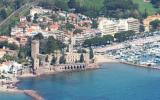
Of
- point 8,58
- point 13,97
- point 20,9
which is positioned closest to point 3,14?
point 20,9

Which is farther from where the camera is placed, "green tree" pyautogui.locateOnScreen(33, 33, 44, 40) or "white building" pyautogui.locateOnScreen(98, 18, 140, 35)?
"white building" pyautogui.locateOnScreen(98, 18, 140, 35)

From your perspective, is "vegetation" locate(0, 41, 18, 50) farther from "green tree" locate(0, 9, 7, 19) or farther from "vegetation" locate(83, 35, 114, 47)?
"green tree" locate(0, 9, 7, 19)

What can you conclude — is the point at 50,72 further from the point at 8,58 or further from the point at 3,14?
the point at 3,14

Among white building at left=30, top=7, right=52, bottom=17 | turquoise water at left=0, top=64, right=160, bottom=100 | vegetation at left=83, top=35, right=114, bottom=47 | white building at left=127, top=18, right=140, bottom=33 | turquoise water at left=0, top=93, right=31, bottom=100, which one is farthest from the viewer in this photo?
white building at left=30, top=7, right=52, bottom=17

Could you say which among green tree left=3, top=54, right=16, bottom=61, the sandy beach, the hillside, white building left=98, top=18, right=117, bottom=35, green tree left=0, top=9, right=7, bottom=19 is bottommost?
the sandy beach

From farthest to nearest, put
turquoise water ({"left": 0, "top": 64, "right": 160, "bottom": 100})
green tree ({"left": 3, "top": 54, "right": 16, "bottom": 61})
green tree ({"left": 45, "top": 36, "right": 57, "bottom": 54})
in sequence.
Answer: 1. green tree ({"left": 45, "top": 36, "right": 57, "bottom": 54})
2. green tree ({"left": 3, "top": 54, "right": 16, "bottom": 61})
3. turquoise water ({"left": 0, "top": 64, "right": 160, "bottom": 100})

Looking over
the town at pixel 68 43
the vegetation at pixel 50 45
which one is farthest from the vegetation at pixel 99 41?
the vegetation at pixel 50 45

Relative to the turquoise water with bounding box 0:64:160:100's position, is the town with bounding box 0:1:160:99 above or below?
above

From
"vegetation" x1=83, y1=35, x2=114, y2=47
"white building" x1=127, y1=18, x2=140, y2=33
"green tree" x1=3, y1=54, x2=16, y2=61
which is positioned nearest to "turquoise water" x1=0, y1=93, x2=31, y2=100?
"green tree" x1=3, y1=54, x2=16, y2=61
